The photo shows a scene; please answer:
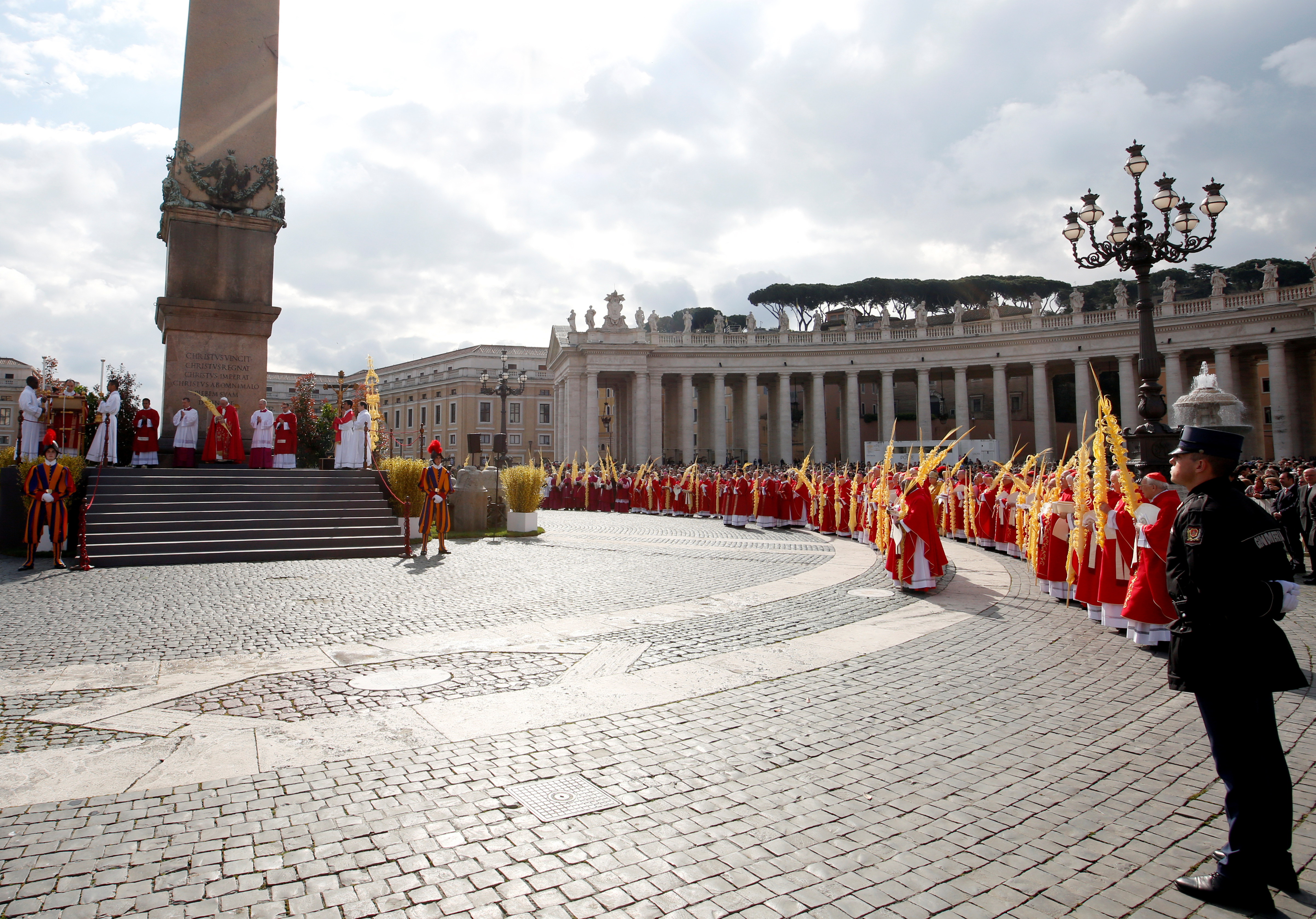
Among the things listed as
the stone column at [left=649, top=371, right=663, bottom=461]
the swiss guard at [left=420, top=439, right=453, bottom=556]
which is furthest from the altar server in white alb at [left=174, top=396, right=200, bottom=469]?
the stone column at [left=649, top=371, right=663, bottom=461]

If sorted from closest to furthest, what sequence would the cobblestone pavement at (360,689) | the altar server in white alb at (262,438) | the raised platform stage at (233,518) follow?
the cobblestone pavement at (360,689) < the raised platform stage at (233,518) < the altar server in white alb at (262,438)

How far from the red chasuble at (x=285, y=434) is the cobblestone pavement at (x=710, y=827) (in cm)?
1642

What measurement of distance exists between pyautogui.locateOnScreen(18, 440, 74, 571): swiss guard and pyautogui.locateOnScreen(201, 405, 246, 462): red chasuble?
15.7 feet

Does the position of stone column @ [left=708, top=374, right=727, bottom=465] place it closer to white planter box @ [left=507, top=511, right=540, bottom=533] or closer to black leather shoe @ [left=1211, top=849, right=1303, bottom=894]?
white planter box @ [left=507, top=511, right=540, bottom=533]

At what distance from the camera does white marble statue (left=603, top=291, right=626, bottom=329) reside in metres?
56.4

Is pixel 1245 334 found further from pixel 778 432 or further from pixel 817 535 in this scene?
pixel 817 535

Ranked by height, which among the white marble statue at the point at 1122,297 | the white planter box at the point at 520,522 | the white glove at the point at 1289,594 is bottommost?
the white planter box at the point at 520,522

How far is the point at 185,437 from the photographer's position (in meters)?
17.1

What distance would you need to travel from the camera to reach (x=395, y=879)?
2.97 m

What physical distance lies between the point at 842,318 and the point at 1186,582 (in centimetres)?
7936

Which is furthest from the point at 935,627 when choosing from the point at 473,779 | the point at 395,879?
the point at 395,879

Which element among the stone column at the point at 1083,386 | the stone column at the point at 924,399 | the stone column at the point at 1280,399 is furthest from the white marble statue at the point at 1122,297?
the stone column at the point at 924,399

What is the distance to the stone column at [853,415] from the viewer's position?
183ft

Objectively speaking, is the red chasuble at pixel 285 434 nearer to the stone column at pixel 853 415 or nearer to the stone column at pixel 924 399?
the stone column at pixel 853 415
